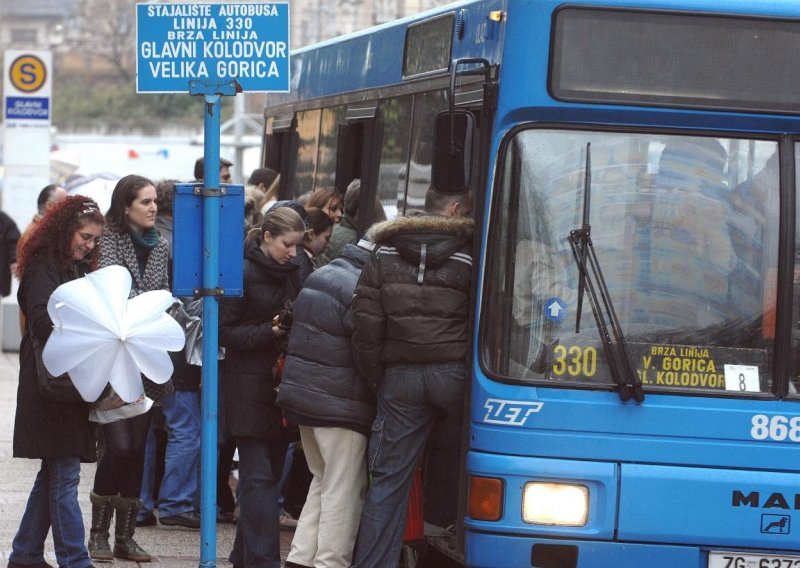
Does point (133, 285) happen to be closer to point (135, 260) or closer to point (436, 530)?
point (135, 260)

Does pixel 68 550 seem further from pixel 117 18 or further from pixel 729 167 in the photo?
pixel 117 18

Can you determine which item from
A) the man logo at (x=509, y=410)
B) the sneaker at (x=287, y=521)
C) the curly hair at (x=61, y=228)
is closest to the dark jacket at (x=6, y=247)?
the sneaker at (x=287, y=521)

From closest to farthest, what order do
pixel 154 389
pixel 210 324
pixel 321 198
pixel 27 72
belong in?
pixel 210 324 → pixel 154 389 → pixel 321 198 → pixel 27 72

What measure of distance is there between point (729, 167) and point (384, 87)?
297cm

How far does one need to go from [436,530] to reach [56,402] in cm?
164

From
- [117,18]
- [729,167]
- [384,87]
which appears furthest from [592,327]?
[117,18]

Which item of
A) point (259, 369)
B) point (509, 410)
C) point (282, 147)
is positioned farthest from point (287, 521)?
point (282, 147)

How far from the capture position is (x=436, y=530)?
6562 millimetres

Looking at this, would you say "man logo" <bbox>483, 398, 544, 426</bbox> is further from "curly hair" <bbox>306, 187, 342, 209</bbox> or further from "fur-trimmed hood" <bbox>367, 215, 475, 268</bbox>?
"curly hair" <bbox>306, 187, 342, 209</bbox>

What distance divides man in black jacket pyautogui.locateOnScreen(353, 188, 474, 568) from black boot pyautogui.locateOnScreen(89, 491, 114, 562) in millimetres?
1699

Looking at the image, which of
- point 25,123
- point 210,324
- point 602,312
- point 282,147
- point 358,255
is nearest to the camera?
point 602,312

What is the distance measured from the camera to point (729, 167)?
588 centimetres

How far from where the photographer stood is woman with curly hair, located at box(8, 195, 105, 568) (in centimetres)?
668

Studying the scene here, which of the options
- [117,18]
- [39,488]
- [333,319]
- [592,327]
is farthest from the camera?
[117,18]
